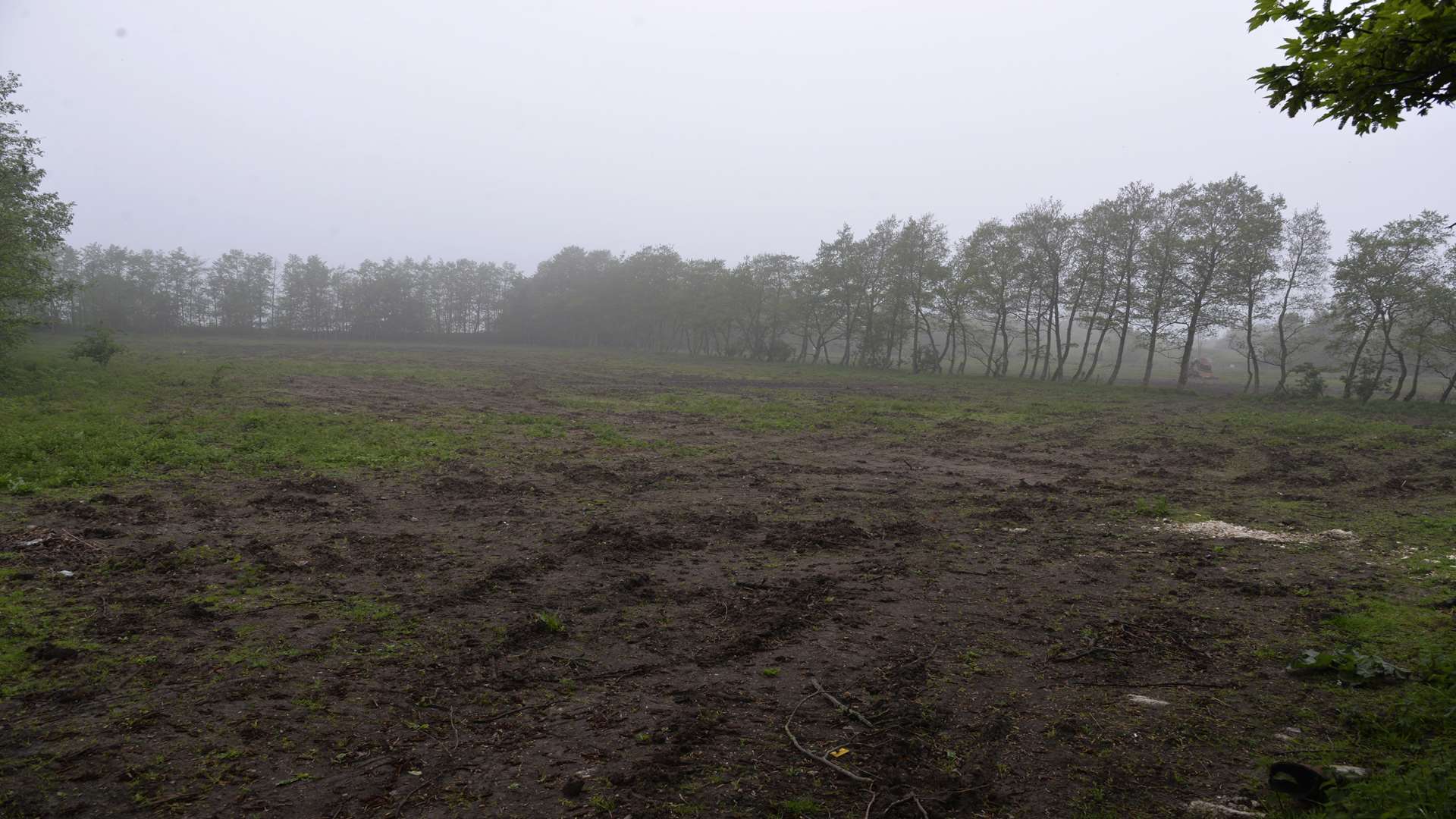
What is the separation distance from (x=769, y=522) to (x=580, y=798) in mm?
Result: 6418

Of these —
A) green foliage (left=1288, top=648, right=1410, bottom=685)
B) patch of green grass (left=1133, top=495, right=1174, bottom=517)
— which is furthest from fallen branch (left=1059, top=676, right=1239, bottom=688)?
patch of green grass (left=1133, top=495, right=1174, bottom=517)

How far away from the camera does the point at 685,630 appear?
6340 millimetres

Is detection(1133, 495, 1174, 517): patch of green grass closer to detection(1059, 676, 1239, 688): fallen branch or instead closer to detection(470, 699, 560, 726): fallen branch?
detection(1059, 676, 1239, 688): fallen branch

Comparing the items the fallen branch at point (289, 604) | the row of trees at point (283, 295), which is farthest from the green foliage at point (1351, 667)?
the row of trees at point (283, 295)

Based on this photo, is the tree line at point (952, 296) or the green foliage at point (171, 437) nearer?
the green foliage at point (171, 437)

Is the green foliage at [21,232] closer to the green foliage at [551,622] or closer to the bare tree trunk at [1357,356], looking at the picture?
the green foliage at [551,622]

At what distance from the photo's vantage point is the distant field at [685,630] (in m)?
4.08

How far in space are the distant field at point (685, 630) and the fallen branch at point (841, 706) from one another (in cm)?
4

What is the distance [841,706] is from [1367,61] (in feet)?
18.5

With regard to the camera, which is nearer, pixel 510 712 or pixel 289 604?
pixel 510 712

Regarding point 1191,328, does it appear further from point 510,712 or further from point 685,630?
point 510,712

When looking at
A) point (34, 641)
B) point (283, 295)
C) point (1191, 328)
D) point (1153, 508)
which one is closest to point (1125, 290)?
point (1191, 328)

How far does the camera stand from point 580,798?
391 centimetres

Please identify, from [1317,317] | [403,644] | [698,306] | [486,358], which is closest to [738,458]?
[403,644]
